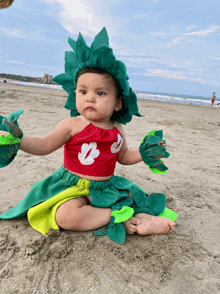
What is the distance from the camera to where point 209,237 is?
1.53 metres

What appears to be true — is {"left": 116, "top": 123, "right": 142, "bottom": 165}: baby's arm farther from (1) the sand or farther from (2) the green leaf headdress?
(1) the sand

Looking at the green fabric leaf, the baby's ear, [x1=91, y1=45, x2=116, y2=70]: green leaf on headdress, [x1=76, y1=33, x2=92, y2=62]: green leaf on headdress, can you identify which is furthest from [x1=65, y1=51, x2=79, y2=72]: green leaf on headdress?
the green fabric leaf

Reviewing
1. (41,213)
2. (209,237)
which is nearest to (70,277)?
(41,213)

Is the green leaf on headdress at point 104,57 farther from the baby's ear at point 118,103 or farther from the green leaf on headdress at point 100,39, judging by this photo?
the baby's ear at point 118,103

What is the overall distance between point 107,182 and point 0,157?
29.1 inches

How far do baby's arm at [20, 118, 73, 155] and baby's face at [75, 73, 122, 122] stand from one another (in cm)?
16

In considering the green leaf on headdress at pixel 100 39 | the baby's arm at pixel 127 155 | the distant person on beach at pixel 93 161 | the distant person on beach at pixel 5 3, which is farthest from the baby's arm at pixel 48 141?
the distant person on beach at pixel 5 3

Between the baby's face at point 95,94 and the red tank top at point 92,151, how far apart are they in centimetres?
11

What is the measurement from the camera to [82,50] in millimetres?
1448

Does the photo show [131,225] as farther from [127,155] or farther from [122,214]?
[127,155]

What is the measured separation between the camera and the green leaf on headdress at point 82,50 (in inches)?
57.1

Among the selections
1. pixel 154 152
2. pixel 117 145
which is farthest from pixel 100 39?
pixel 154 152

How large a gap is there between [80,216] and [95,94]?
776mm

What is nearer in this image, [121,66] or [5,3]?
[5,3]
